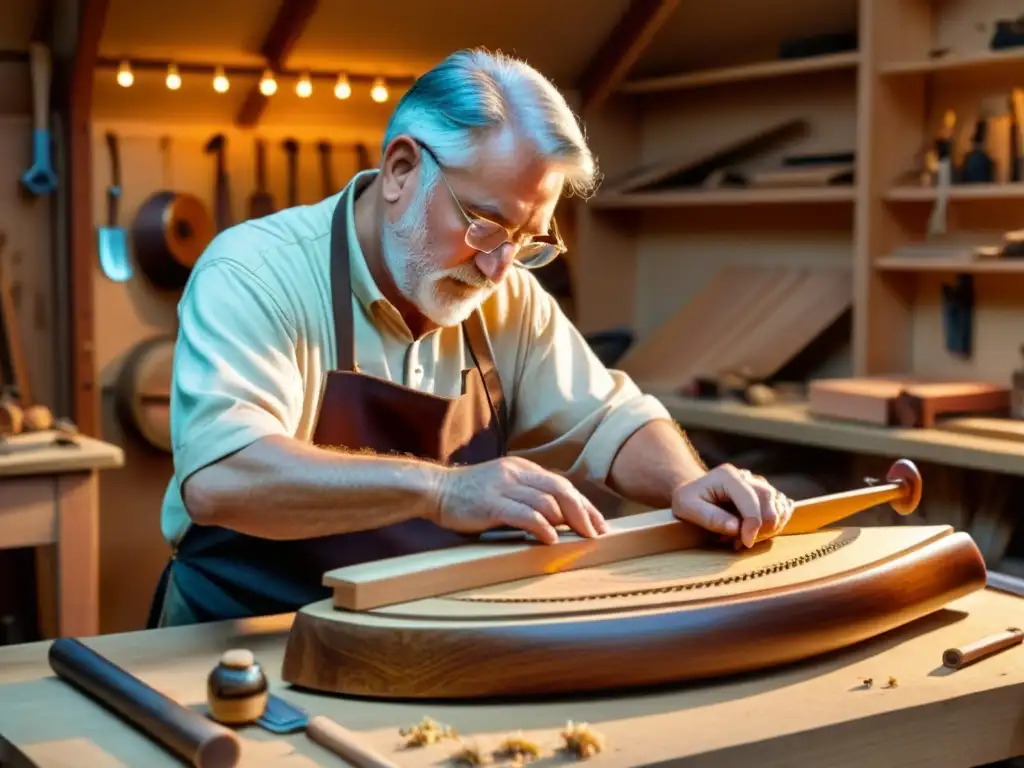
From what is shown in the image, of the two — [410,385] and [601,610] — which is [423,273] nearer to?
[410,385]

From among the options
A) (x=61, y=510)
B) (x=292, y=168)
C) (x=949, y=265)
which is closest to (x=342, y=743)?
(x=61, y=510)

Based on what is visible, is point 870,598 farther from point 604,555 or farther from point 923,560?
point 604,555

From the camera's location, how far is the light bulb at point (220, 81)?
15.9ft

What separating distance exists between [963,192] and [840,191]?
0.47 metres

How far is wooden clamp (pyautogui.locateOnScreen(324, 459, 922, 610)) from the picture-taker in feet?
5.77

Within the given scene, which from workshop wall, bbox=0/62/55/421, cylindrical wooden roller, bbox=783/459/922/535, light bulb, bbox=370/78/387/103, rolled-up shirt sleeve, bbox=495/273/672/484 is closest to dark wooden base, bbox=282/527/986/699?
cylindrical wooden roller, bbox=783/459/922/535

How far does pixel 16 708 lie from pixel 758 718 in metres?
0.90

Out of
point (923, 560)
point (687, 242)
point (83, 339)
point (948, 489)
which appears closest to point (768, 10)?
point (687, 242)

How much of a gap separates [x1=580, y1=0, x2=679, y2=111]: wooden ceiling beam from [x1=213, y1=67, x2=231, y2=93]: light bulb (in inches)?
60.9

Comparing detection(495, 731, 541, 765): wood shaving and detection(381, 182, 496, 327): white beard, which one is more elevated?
detection(381, 182, 496, 327): white beard

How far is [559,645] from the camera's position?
5.52 feet

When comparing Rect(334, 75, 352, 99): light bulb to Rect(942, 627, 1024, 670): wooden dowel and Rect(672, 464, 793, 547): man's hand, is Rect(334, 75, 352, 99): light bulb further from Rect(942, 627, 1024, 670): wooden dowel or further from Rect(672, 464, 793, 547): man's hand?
Rect(942, 627, 1024, 670): wooden dowel

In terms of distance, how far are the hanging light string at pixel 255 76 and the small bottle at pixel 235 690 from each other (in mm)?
3463

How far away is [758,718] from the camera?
1637 mm
